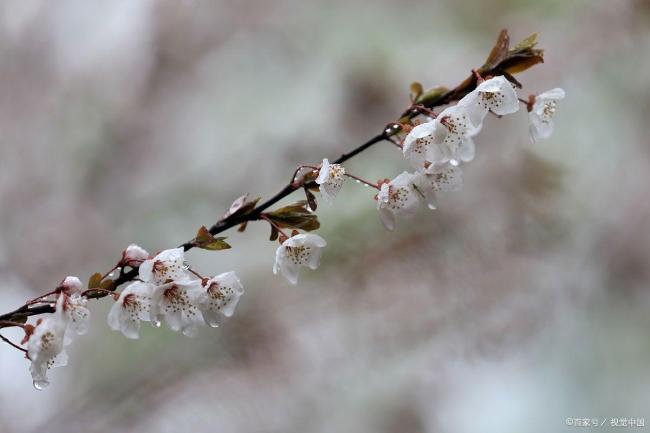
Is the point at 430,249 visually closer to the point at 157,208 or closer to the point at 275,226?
the point at 157,208

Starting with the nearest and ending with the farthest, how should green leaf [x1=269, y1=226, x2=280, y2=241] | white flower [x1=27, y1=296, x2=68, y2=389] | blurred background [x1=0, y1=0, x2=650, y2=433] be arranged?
white flower [x1=27, y1=296, x2=68, y2=389]
green leaf [x1=269, y1=226, x2=280, y2=241]
blurred background [x1=0, y1=0, x2=650, y2=433]

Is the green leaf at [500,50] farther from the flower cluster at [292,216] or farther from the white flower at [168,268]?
the white flower at [168,268]

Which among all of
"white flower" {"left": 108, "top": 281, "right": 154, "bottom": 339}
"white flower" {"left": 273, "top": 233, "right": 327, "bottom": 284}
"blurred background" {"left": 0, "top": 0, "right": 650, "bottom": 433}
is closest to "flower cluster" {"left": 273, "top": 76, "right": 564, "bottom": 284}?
"white flower" {"left": 273, "top": 233, "right": 327, "bottom": 284}

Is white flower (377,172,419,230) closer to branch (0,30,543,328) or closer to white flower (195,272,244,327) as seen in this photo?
branch (0,30,543,328)

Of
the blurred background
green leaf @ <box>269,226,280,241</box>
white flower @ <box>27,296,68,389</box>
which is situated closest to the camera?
white flower @ <box>27,296,68,389</box>

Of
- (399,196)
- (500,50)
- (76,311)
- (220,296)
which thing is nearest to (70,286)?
(76,311)

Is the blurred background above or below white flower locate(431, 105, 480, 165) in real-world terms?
above

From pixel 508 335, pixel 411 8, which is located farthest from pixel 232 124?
pixel 508 335

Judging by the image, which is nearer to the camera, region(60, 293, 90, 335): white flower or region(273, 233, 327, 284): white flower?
region(60, 293, 90, 335): white flower

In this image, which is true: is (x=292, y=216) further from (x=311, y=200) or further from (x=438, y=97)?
(x=438, y=97)
